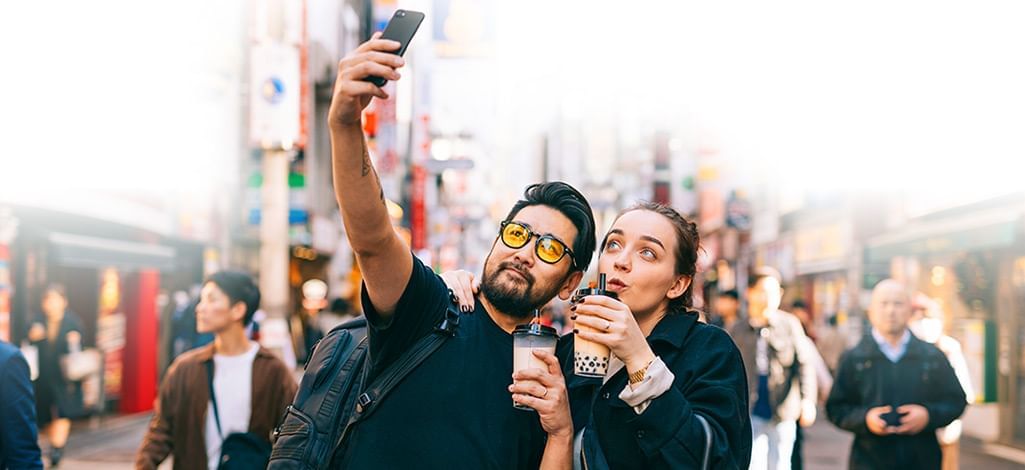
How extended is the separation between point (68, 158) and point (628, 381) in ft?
46.2

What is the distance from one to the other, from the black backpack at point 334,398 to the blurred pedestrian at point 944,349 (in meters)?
4.79

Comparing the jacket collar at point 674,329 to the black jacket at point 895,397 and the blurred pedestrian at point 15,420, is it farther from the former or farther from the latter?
the black jacket at point 895,397

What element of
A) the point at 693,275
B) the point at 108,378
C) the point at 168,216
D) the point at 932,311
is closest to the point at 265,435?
the point at 693,275

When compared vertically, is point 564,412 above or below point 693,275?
below

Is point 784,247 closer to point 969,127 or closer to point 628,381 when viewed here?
point 969,127

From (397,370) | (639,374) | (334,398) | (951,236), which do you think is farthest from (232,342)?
(951,236)

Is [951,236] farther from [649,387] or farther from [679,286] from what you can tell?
[649,387]

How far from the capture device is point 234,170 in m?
23.5

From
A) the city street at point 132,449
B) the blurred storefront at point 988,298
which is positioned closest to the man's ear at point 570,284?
the city street at point 132,449

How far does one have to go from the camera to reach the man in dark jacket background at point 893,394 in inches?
235

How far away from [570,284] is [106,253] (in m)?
13.6

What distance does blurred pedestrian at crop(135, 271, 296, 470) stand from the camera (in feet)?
16.7

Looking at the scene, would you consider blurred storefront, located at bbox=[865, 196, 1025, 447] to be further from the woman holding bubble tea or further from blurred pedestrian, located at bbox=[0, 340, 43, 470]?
blurred pedestrian, located at bbox=[0, 340, 43, 470]

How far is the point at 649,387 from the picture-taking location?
2.52 meters
